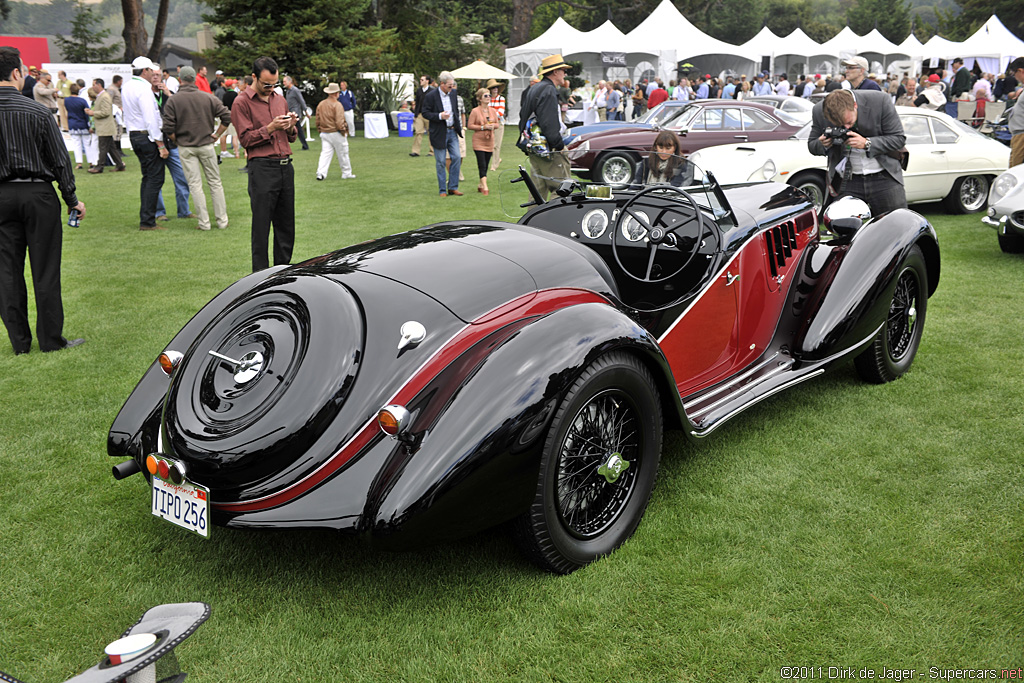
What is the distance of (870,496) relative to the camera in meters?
3.58

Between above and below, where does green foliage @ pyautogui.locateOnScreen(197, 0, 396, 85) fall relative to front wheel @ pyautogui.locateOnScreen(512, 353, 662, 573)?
above

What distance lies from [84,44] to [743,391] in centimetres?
5724

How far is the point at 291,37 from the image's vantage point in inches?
1086

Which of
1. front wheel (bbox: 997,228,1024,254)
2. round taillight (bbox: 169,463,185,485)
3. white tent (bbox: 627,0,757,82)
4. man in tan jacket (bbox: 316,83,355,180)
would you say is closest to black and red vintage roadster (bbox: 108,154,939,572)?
round taillight (bbox: 169,463,185,485)

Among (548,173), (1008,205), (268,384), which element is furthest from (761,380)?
(1008,205)

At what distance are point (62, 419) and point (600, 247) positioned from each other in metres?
3.23

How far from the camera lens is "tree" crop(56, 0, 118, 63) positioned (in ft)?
159

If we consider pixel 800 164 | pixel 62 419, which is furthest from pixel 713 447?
pixel 800 164

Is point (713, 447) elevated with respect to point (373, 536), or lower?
lower

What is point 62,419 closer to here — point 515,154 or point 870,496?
point 870,496

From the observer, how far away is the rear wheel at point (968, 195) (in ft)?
34.9

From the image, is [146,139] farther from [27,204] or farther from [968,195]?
[968,195]

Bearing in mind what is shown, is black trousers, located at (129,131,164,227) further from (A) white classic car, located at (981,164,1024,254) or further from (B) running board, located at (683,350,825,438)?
(A) white classic car, located at (981,164,1024,254)

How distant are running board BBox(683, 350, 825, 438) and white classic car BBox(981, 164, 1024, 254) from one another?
15.7 ft
